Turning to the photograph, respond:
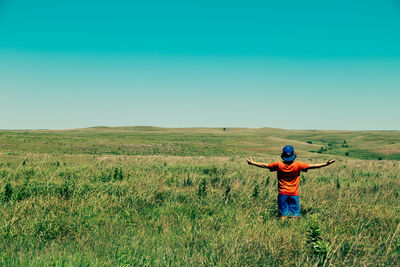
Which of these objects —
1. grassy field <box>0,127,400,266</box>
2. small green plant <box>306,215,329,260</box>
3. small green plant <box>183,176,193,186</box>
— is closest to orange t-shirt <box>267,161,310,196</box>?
grassy field <box>0,127,400,266</box>

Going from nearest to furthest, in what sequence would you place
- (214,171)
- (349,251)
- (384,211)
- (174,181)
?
1. (349,251)
2. (384,211)
3. (174,181)
4. (214,171)

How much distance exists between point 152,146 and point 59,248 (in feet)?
133

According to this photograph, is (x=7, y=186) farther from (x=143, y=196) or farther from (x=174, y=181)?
(x=174, y=181)

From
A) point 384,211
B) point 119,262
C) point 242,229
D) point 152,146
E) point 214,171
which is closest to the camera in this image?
point 119,262

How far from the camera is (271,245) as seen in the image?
4129mm

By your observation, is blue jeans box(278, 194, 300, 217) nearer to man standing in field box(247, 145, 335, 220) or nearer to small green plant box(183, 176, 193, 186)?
man standing in field box(247, 145, 335, 220)

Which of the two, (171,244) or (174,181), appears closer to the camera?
(171,244)

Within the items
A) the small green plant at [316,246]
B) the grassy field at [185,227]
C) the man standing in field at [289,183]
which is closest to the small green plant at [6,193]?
the grassy field at [185,227]

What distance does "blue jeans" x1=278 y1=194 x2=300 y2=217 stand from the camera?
576 centimetres

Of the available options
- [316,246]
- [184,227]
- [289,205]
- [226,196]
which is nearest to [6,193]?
[184,227]

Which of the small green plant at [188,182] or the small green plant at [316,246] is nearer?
the small green plant at [316,246]

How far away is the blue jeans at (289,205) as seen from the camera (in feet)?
18.9

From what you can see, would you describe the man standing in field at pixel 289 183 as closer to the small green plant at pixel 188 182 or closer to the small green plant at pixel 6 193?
the small green plant at pixel 188 182

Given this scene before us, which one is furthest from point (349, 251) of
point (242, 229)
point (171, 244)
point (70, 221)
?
point (70, 221)
